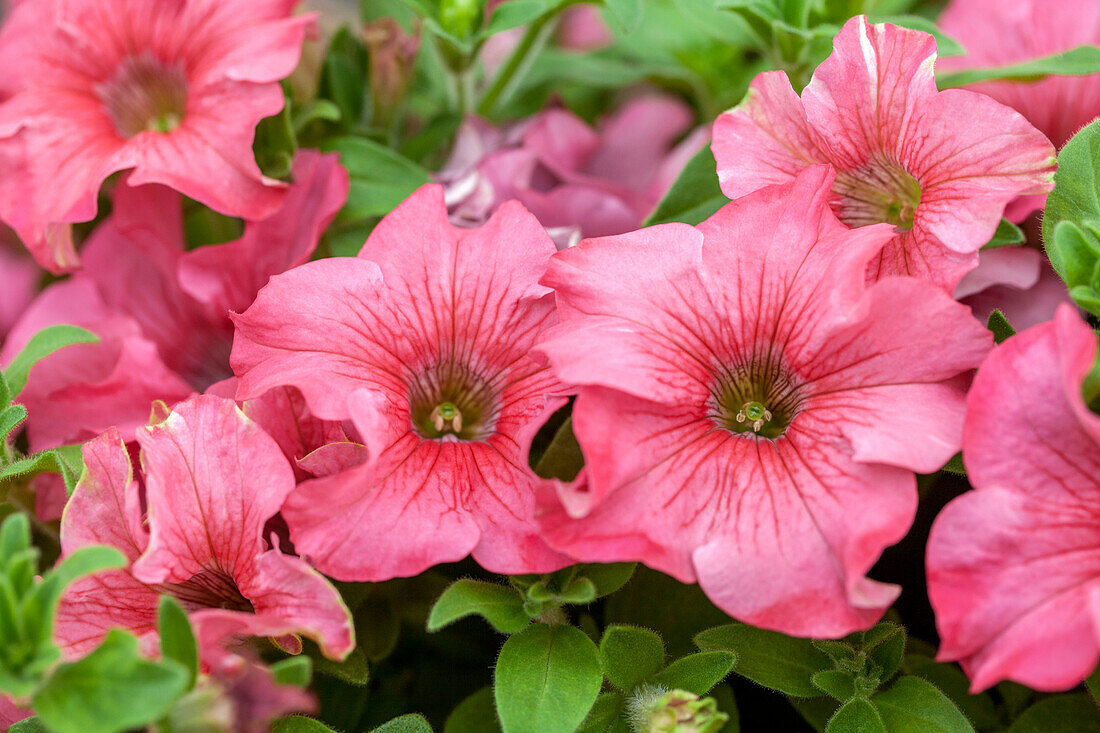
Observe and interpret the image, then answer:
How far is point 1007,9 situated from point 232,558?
0.89 m

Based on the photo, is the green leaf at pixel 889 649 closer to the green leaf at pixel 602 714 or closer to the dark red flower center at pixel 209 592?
the green leaf at pixel 602 714

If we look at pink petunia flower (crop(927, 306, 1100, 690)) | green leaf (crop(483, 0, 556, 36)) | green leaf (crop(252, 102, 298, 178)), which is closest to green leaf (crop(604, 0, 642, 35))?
green leaf (crop(483, 0, 556, 36))

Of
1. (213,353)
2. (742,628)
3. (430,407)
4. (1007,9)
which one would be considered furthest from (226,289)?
(1007,9)

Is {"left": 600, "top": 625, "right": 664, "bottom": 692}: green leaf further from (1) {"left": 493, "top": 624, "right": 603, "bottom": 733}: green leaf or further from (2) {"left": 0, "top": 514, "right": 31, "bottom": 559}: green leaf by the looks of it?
(2) {"left": 0, "top": 514, "right": 31, "bottom": 559}: green leaf

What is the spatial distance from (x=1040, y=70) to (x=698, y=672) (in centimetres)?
52

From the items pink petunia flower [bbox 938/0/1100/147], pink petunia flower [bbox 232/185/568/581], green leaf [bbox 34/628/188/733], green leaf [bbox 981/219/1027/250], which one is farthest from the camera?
pink petunia flower [bbox 938/0/1100/147]

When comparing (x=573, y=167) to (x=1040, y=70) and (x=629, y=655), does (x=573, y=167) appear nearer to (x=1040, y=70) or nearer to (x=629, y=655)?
(x=1040, y=70)

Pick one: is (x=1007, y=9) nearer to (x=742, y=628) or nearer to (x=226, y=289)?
(x=742, y=628)

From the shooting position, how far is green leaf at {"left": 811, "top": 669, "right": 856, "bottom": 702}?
23.8 inches

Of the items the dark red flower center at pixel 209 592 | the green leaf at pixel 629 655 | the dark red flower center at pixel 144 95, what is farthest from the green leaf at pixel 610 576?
the dark red flower center at pixel 144 95

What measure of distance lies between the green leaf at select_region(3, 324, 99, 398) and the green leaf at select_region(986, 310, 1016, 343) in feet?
2.11

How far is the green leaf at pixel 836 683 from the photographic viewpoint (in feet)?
1.98

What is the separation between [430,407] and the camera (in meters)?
0.72

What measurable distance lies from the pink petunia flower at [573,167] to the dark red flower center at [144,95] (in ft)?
0.85
